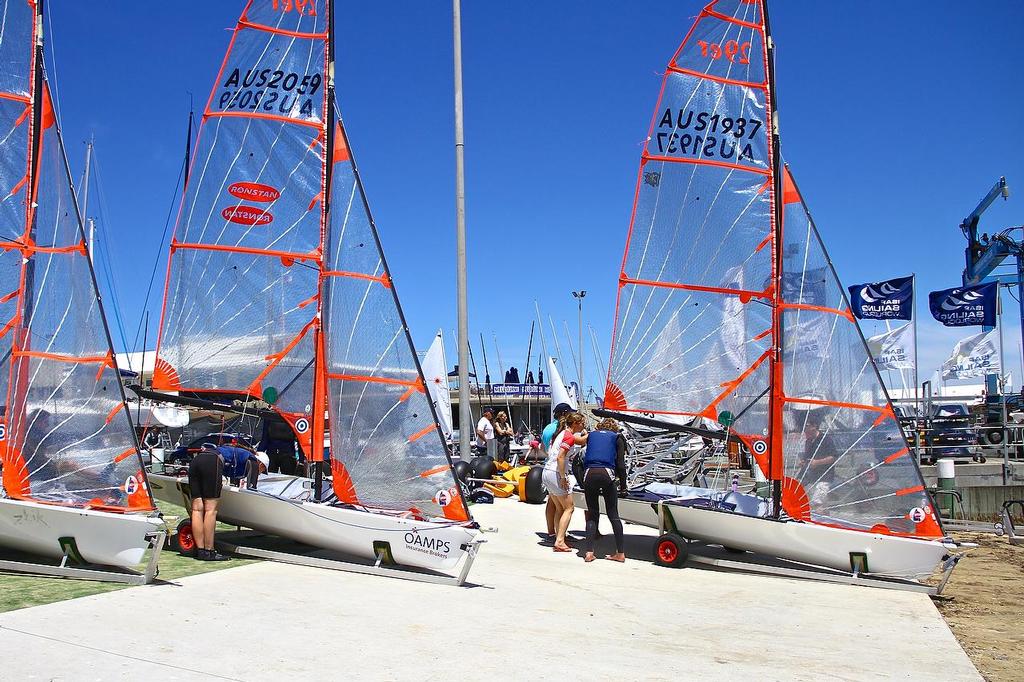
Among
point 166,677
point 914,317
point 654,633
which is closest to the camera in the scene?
point 166,677

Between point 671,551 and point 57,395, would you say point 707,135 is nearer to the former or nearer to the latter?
point 671,551

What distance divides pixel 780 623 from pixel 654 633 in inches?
46.1

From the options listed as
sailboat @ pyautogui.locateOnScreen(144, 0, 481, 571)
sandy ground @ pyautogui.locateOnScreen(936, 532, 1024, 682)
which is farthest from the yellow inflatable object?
sandy ground @ pyautogui.locateOnScreen(936, 532, 1024, 682)

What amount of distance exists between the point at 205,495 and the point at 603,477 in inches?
157

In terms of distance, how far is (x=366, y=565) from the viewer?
8008 mm

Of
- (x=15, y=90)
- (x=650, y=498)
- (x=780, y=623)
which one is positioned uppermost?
(x=15, y=90)

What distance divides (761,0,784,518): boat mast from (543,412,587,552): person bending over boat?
2.02 metres

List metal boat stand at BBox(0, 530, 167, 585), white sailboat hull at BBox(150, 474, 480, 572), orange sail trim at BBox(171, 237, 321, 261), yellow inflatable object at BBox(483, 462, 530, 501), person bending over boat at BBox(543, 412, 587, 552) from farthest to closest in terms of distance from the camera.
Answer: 1. yellow inflatable object at BBox(483, 462, 530, 501)
2. orange sail trim at BBox(171, 237, 321, 261)
3. person bending over boat at BBox(543, 412, 587, 552)
4. white sailboat hull at BBox(150, 474, 480, 572)
5. metal boat stand at BBox(0, 530, 167, 585)

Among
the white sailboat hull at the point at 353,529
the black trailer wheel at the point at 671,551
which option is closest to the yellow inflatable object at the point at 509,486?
the black trailer wheel at the point at 671,551

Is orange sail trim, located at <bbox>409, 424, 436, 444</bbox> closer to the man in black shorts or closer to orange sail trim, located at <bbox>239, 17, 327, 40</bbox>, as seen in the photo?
the man in black shorts

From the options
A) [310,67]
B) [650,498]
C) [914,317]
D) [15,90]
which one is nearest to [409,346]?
[650,498]

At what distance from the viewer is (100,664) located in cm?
475

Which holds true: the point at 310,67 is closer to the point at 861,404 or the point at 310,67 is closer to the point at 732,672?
the point at 861,404

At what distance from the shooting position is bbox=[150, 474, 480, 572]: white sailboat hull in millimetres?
7648
